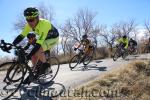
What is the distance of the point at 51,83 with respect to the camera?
9406 millimetres

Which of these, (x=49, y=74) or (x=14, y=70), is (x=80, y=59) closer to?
(x=49, y=74)

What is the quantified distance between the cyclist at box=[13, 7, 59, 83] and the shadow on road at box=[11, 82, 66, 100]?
20.7 inches

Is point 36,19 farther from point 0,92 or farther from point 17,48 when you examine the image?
point 0,92

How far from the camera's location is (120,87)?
9.02 metres

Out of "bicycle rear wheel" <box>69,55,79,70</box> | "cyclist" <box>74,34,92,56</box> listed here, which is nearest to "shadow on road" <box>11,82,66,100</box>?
"bicycle rear wheel" <box>69,55,79,70</box>

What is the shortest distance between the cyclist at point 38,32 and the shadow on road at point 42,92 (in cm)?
53

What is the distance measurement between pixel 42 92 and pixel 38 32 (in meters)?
1.59

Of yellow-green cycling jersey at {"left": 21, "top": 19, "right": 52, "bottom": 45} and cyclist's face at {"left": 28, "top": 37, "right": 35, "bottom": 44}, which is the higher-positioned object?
yellow-green cycling jersey at {"left": 21, "top": 19, "right": 52, "bottom": 45}

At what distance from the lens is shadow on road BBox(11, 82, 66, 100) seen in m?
7.43

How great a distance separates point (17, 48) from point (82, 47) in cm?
906

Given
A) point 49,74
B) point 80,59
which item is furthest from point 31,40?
point 80,59

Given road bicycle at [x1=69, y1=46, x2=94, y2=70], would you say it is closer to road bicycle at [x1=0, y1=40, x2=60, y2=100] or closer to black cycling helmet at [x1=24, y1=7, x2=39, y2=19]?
black cycling helmet at [x1=24, y1=7, x2=39, y2=19]

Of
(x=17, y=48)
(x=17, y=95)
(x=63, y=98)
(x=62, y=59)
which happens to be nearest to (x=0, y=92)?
(x=17, y=95)

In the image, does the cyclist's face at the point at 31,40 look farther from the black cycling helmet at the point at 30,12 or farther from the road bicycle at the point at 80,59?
the road bicycle at the point at 80,59
